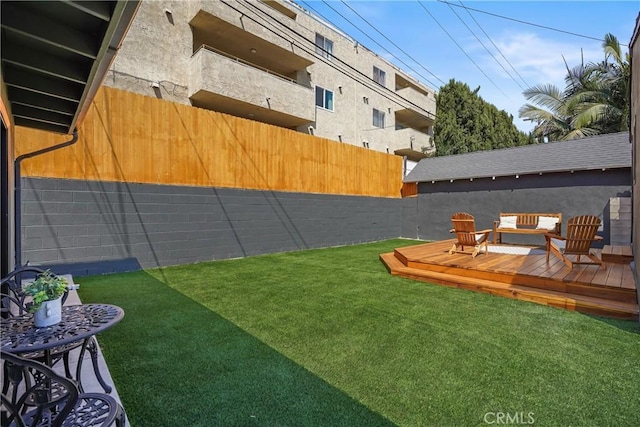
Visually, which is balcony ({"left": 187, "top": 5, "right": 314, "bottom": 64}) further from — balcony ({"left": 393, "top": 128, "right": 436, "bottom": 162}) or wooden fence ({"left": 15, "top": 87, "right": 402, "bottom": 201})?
balcony ({"left": 393, "top": 128, "right": 436, "bottom": 162})

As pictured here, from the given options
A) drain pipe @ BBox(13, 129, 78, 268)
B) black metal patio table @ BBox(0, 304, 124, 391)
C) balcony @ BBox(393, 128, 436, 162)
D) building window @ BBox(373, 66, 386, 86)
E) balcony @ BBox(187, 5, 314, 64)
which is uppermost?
building window @ BBox(373, 66, 386, 86)

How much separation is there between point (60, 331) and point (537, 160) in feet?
41.0

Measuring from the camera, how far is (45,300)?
1.77 meters

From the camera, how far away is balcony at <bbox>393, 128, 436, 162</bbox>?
19969 millimetres

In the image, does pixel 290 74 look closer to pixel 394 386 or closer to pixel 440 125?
pixel 440 125

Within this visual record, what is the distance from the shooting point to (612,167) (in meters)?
8.84

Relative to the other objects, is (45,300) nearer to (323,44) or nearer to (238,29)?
(238,29)

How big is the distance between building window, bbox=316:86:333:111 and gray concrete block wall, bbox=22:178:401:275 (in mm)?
7638

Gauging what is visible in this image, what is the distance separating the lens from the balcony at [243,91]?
1094 cm

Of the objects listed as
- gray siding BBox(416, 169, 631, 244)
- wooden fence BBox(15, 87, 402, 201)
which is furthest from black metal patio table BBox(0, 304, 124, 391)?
gray siding BBox(416, 169, 631, 244)

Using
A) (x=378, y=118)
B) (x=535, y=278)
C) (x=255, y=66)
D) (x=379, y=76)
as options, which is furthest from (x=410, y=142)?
(x=535, y=278)

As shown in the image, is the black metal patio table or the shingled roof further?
the shingled roof

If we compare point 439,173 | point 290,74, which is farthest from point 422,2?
point 290,74

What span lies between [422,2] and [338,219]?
7380 mm
